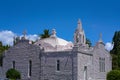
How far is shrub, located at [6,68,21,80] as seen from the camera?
43.0 m

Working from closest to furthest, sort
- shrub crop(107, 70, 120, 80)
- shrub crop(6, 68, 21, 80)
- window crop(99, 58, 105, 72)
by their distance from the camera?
shrub crop(107, 70, 120, 80) < shrub crop(6, 68, 21, 80) < window crop(99, 58, 105, 72)

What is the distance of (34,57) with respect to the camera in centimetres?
4347

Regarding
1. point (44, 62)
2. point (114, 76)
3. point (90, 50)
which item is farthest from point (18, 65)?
point (114, 76)

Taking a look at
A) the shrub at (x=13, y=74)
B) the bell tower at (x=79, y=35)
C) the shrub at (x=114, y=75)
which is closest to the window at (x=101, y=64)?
the shrub at (x=114, y=75)

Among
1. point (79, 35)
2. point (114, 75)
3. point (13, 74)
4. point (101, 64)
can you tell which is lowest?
point (114, 75)

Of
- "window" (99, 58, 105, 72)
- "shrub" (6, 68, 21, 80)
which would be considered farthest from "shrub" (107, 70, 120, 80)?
"shrub" (6, 68, 21, 80)

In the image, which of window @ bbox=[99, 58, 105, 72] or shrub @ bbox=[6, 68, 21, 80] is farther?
window @ bbox=[99, 58, 105, 72]

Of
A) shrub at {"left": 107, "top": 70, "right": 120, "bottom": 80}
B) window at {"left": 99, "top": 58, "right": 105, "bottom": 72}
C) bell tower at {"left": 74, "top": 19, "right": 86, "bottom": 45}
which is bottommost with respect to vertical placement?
shrub at {"left": 107, "top": 70, "right": 120, "bottom": 80}

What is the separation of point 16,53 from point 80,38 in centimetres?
967

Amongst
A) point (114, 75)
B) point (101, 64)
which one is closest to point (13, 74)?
point (101, 64)

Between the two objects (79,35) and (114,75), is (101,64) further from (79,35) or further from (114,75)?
(79,35)

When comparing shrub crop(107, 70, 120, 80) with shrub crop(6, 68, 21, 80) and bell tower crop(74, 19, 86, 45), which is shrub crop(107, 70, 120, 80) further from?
shrub crop(6, 68, 21, 80)

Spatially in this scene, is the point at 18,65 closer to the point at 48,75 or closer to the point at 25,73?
the point at 25,73

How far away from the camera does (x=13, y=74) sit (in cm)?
4322
